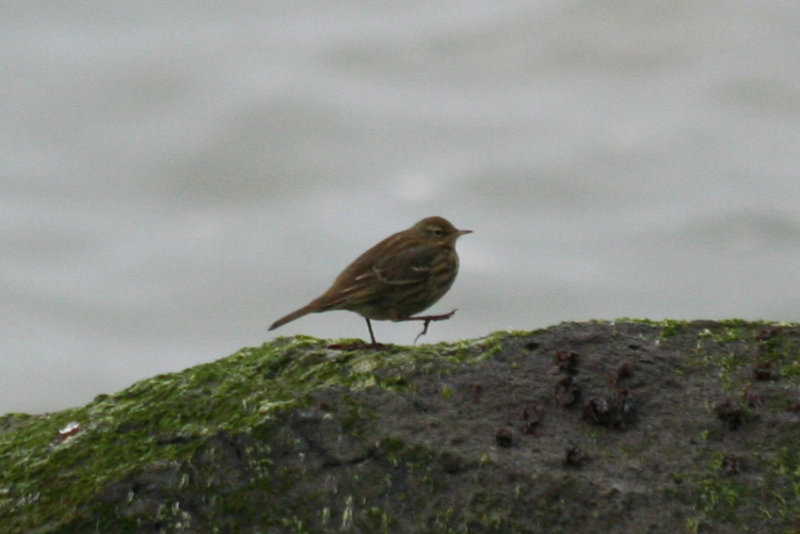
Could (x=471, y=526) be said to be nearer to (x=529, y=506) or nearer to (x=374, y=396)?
(x=529, y=506)

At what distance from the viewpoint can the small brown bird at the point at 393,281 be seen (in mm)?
8945

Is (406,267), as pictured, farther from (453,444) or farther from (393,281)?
(453,444)

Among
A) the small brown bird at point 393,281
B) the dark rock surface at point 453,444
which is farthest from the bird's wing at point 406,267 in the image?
the dark rock surface at point 453,444

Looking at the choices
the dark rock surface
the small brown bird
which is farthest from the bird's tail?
the dark rock surface

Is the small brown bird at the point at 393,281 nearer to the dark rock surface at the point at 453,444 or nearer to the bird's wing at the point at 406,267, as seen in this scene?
the bird's wing at the point at 406,267

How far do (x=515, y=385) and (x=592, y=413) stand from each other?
426 millimetres

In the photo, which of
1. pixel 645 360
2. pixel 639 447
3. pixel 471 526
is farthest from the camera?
pixel 645 360

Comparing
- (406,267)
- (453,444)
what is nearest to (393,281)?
(406,267)

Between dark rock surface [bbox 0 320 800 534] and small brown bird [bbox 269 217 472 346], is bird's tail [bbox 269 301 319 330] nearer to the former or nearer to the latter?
small brown bird [bbox 269 217 472 346]

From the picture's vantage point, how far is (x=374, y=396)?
21.9 ft

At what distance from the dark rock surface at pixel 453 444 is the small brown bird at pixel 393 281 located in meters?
1.68

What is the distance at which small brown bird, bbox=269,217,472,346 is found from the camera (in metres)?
8.95

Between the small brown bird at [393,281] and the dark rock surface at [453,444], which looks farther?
the small brown bird at [393,281]

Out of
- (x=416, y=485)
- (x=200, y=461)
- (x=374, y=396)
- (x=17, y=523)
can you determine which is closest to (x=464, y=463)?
(x=416, y=485)
